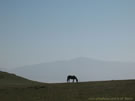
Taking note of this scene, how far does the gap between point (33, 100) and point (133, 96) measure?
941 cm

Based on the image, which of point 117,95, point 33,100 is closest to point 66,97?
point 33,100

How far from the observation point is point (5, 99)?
27.9 metres

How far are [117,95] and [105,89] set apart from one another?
12.4 feet

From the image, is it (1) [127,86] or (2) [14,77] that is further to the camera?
(2) [14,77]

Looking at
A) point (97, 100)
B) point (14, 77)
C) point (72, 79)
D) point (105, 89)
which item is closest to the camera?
point (97, 100)

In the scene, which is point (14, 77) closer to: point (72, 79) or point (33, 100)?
point (72, 79)

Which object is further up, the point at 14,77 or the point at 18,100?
the point at 14,77

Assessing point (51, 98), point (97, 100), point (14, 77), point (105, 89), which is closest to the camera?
point (97, 100)

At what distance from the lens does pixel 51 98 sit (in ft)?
82.0

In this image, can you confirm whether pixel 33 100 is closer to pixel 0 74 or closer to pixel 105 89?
pixel 105 89

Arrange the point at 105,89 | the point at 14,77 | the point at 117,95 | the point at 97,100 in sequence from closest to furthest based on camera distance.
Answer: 1. the point at 97,100
2. the point at 117,95
3. the point at 105,89
4. the point at 14,77

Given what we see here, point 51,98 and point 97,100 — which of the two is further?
point 51,98

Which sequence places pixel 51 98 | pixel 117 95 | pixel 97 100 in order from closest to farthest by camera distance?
pixel 97 100 < pixel 117 95 < pixel 51 98

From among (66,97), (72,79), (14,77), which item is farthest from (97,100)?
(14,77)
